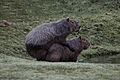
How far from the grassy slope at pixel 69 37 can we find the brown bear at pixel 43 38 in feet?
1.37

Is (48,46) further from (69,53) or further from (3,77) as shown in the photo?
(3,77)

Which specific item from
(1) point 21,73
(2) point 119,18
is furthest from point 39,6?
(1) point 21,73

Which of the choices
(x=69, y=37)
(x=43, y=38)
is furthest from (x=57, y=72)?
(x=69, y=37)

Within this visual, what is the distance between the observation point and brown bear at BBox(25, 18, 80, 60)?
11664mm

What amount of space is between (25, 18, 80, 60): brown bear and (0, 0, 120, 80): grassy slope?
42cm

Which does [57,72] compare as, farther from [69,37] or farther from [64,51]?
[69,37]

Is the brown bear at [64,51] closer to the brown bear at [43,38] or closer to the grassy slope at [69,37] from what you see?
the brown bear at [43,38]

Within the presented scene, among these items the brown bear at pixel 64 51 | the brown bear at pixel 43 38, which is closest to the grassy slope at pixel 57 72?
the brown bear at pixel 43 38

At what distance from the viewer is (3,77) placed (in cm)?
813

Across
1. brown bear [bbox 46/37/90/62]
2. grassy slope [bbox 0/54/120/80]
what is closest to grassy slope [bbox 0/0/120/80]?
grassy slope [bbox 0/54/120/80]

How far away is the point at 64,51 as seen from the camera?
40.7 feet

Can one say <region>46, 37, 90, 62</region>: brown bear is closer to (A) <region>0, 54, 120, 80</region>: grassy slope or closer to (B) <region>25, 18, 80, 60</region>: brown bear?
(B) <region>25, 18, 80, 60</region>: brown bear

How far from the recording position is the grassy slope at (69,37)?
28.6 ft

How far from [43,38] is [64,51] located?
100cm
